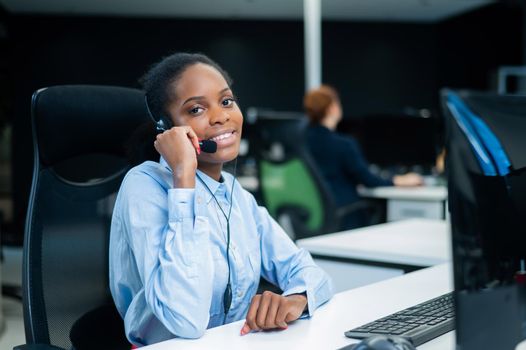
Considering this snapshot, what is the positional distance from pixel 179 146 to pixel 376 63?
802 centimetres

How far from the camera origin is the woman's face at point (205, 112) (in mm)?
1327

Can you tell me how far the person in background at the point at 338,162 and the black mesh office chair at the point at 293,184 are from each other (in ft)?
0.54

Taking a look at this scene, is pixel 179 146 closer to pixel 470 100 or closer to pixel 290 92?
pixel 470 100

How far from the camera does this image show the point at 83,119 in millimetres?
1476

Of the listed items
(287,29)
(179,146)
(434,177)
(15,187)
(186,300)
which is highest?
(287,29)

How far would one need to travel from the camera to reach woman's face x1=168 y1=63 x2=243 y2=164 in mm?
1327

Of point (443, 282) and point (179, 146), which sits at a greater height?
point (179, 146)

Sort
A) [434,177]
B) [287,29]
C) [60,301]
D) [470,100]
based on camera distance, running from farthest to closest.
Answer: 1. [287,29]
2. [434,177]
3. [60,301]
4. [470,100]

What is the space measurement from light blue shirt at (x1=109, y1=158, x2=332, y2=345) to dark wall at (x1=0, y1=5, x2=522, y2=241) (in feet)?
21.7

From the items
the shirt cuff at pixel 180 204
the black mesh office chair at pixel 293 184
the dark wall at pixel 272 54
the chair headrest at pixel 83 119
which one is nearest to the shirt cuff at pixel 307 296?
the shirt cuff at pixel 180 204

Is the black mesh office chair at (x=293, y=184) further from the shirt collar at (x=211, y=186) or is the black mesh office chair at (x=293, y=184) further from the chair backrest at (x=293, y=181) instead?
the shirt collar at (x=211, y=186)

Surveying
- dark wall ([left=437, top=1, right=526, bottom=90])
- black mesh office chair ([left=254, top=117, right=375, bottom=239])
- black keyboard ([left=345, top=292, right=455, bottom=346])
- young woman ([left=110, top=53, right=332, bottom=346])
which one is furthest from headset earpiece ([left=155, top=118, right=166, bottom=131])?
dark wall ([left=437, top=1, right=526, bottom=90])

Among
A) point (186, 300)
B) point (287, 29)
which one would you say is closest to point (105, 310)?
point (186, 300)

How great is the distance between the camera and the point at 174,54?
143cm
